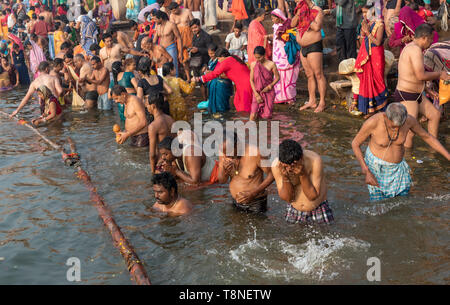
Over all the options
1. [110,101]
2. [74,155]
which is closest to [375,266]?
[74,155]

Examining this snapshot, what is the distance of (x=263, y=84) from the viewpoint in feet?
30.7

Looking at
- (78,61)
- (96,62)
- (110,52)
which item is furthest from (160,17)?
(78,61)

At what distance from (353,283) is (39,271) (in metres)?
3.07

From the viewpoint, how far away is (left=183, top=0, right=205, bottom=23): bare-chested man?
1392 centimetres

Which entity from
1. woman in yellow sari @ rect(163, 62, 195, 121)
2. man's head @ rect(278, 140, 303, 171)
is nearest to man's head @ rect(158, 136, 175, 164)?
man's head @ rect(278, 140, 303, 171)

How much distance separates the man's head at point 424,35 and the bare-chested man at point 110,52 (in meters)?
6.97

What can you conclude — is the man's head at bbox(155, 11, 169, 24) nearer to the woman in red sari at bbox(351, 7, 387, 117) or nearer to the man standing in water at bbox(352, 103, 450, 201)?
the woman in red sari at bbox(351, 7, 387, 117)

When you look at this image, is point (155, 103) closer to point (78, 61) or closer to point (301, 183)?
point (301, 183)

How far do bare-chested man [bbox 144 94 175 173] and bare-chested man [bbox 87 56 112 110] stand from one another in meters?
4.54

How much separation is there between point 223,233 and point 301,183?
1.28 metres

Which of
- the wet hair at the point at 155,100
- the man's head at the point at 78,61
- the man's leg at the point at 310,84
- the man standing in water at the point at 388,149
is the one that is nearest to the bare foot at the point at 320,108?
the man's leg at the point at 310,84

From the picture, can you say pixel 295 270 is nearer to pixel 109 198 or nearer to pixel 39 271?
pixel 39 271

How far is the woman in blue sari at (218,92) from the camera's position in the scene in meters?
10.2

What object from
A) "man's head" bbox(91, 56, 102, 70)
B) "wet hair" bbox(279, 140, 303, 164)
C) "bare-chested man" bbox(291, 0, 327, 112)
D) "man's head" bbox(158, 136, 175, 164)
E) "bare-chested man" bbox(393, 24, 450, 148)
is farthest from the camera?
"man's head" bbox(91, 56, 102, 70)
